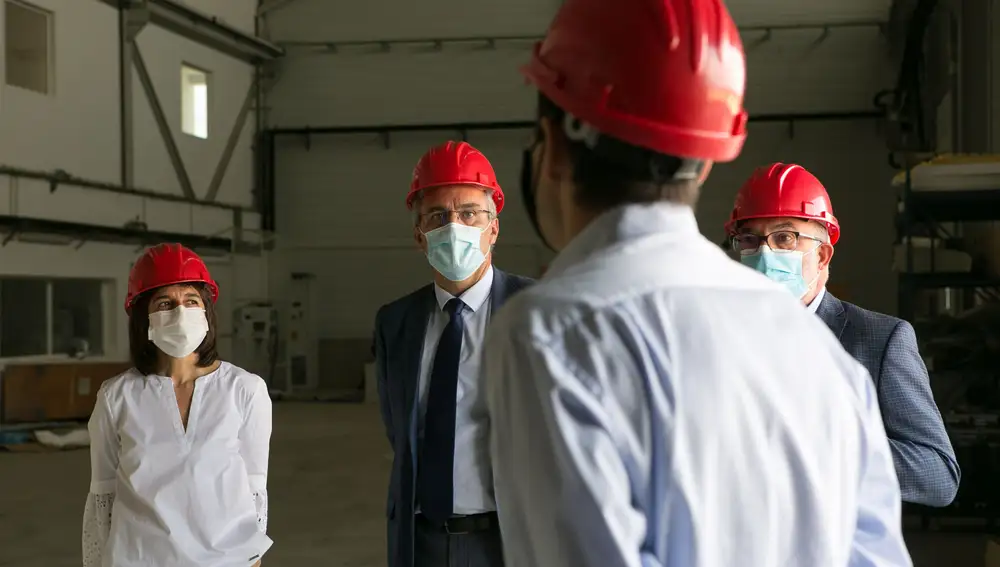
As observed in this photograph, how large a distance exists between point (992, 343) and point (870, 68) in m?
9.87

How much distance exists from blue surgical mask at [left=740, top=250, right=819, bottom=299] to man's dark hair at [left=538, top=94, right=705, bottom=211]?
5.00ft

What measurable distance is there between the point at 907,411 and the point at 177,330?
→ 2088 mm

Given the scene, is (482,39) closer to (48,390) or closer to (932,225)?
(48,390)

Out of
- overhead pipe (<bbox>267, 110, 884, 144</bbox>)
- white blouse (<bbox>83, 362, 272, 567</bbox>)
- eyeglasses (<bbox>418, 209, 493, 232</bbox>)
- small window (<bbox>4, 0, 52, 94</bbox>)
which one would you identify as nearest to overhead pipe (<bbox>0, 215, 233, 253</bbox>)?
small window (<bbox>4, 0, 52, 94</bbox>)

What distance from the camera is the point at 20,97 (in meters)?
11.2

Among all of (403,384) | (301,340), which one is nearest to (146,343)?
(403,384)

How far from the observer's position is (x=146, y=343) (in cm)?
299

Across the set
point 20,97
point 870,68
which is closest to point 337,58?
point 20,97

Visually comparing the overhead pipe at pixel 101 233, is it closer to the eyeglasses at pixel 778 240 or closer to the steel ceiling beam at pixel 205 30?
the steel ceiling beam at pixel 205 30

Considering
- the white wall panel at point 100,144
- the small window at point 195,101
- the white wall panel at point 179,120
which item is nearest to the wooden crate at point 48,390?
the white wall panel at point 100,144

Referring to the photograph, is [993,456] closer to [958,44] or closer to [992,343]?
[992,343]

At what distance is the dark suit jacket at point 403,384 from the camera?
2.66m

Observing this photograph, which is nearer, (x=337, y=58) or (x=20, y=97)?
(x=20, y=97)

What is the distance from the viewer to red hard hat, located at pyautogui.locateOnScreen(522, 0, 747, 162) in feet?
3.30
